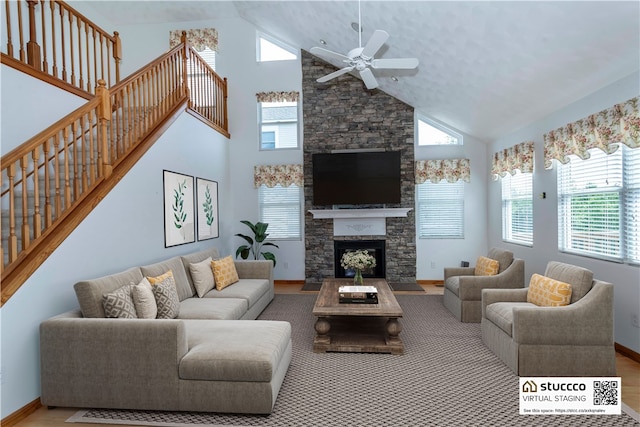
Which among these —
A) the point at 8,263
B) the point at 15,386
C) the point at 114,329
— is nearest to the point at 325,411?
the point at 114,329

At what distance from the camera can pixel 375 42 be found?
10.7 feet

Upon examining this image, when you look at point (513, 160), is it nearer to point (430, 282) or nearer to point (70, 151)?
point (430, 282)

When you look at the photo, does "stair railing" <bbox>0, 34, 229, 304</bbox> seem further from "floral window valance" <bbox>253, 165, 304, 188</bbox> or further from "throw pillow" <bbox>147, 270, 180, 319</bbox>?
"floral window valance" <bbox>253, 165, 304, 188</bbox>

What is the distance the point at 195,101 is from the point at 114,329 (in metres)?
4.19

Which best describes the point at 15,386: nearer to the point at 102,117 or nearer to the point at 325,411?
the point at 325,411

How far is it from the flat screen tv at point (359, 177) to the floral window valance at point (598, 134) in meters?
2.57

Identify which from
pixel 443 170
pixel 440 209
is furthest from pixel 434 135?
pixel 440 209

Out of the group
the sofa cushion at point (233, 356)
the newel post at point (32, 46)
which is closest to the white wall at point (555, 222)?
the sofa cushion at point (233, 356)

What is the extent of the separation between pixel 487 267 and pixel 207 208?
429cm

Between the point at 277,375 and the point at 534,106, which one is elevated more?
the point at 534,106

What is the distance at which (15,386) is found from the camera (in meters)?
2.46

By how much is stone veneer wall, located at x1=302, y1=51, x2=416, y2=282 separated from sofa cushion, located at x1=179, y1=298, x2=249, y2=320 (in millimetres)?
3032

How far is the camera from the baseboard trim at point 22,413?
7.83ft

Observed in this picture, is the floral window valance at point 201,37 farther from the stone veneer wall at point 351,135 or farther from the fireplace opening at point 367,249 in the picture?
the fireplace opening at point 367,249
